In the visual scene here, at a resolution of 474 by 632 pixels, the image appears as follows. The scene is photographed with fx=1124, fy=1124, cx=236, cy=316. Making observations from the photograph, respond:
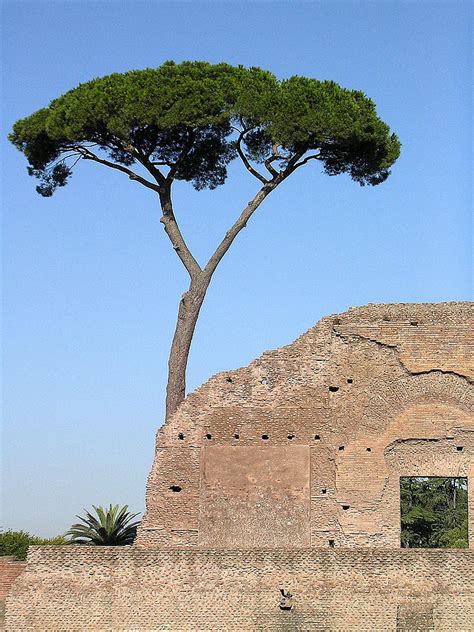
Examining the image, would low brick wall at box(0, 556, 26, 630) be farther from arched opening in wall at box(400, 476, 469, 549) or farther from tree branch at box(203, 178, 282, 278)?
arched opening in wall at box(400, 476, 469, 549)

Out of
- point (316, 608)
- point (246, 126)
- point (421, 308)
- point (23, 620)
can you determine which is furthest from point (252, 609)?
point (246, 126)

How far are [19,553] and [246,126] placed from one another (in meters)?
9.43

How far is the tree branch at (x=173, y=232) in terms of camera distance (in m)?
22.4

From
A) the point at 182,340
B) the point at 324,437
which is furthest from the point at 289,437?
the point at 182,340

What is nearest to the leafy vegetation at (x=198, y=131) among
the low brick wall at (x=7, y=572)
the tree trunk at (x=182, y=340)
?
the tree trunk at (x=182, y=340)

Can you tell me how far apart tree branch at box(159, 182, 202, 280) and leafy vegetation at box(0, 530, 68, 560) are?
233 inches

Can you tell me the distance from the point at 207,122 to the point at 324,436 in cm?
671

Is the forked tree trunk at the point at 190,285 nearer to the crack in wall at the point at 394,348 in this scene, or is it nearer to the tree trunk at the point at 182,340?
the tree trunk at the point at 182,340

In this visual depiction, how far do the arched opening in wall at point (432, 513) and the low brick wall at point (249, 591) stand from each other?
13.3m

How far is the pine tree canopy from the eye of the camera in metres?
21.7

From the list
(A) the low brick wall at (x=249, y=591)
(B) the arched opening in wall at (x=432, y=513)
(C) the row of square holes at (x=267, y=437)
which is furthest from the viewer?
(B) the arched opening in wall at (x=432, y=513)

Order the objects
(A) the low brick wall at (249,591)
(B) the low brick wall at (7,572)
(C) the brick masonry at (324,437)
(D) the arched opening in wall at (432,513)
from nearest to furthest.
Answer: (A) the low brick wall at (249,591) < (B) the low brick wall at (7,572) < (C) the brick masonry at (324,437) < (D) the arched opening in wall at (432,513)

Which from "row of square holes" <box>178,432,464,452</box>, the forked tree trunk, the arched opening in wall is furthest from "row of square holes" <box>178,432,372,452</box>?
the arched opening in wall

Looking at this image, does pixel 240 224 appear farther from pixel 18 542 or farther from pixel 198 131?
pixel 18 542
